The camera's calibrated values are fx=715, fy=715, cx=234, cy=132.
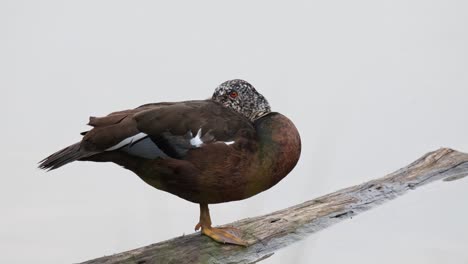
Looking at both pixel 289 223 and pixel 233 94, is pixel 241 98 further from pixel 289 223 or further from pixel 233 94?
pixel 289 223

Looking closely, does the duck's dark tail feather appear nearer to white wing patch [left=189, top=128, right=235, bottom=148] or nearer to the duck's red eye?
white wing patch [left=189, top=128, right=235, bottom=148]

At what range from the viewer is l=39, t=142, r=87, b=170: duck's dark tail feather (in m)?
3.43

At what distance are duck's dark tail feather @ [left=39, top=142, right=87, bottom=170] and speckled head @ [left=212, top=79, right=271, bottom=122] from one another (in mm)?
807

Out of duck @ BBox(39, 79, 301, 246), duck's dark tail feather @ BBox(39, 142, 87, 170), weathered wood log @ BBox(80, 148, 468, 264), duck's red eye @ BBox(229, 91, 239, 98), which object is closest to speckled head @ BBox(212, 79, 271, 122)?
duck's red eye @ BBox(229, 91, 239, 98)

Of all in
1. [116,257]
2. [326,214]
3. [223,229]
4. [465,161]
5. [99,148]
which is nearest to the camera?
[99,148]

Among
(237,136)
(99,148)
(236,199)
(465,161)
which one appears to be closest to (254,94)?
(237,136)

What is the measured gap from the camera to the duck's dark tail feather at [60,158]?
3.43 metres

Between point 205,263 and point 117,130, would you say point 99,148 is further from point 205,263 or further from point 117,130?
point 205,263

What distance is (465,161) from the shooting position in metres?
5.78

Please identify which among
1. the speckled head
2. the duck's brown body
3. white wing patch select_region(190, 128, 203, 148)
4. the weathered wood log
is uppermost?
the speckled head

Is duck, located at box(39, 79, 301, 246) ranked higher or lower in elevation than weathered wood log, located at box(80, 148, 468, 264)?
higher

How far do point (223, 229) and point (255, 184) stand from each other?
0.55 metres

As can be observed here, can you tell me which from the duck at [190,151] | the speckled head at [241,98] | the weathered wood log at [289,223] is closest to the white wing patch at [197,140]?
the duck at [190,151]

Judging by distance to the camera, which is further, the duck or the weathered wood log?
the weathered wood log
